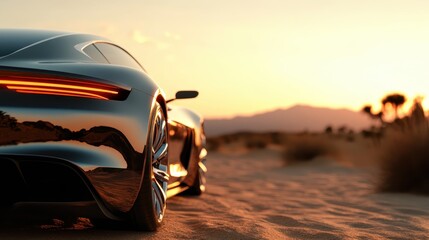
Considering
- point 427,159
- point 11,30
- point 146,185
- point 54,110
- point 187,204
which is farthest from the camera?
point 427,159

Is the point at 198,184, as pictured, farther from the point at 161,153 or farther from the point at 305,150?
the point at 305,150

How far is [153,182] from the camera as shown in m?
4.65

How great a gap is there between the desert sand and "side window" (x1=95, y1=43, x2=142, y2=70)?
4.01 feet

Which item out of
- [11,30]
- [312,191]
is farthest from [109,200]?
[312,191]

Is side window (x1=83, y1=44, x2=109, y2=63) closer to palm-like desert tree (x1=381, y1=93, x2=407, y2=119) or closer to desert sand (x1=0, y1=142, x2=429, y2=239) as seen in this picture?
desert sand (x1=0, y1=142, x2=429, y2=239)

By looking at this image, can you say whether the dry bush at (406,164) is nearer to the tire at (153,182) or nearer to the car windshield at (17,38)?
the tire at (153,182)

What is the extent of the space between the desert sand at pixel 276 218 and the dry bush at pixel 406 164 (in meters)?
0.32

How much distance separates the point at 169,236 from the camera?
14.6 ft

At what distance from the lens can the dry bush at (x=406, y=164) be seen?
8977 mm

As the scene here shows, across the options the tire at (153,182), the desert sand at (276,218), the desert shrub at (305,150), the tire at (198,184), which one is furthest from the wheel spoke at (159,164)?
the desert shrub at (305,150)

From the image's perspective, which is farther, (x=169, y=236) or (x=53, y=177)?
(x=169, y=236)

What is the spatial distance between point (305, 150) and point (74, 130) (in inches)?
599

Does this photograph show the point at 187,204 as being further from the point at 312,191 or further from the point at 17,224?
the point at 312,191

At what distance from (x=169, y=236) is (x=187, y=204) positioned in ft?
7.95
